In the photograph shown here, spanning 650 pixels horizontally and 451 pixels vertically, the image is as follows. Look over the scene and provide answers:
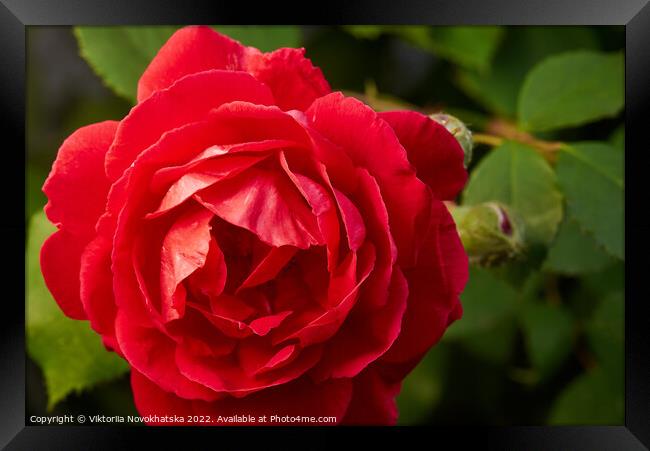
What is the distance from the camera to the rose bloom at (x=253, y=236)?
789mm

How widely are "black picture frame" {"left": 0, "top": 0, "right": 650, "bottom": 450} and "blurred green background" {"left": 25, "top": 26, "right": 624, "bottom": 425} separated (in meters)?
0.05

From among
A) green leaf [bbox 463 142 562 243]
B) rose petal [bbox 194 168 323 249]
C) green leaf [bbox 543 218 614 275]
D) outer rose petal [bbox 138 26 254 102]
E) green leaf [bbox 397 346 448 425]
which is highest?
outer rose petal [bbox 138 26 254 102]

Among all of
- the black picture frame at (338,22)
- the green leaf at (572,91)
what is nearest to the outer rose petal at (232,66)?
the black picture frame at (338,22)

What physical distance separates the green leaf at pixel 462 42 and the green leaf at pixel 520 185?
0.35 metres

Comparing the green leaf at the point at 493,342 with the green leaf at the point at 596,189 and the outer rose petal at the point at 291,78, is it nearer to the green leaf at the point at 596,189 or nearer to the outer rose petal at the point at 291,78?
the green leaf at the point at 596,189

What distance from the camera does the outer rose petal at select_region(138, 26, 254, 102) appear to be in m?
0.89

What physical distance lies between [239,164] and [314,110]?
103 millimetres

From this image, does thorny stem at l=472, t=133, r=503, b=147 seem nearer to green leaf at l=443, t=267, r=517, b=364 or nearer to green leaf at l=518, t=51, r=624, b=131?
green leaf at l=518, t=51, r=624, b=131

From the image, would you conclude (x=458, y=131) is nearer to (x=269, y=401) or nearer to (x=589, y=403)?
(x=269, y=401)

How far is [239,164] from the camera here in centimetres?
80

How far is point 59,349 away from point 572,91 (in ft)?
3.35

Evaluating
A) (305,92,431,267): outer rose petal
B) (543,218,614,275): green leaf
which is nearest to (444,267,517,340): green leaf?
(543,218,614,275): green leaf

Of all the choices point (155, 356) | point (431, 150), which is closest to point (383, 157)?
point (431, 150)

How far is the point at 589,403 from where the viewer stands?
4.69 feet
